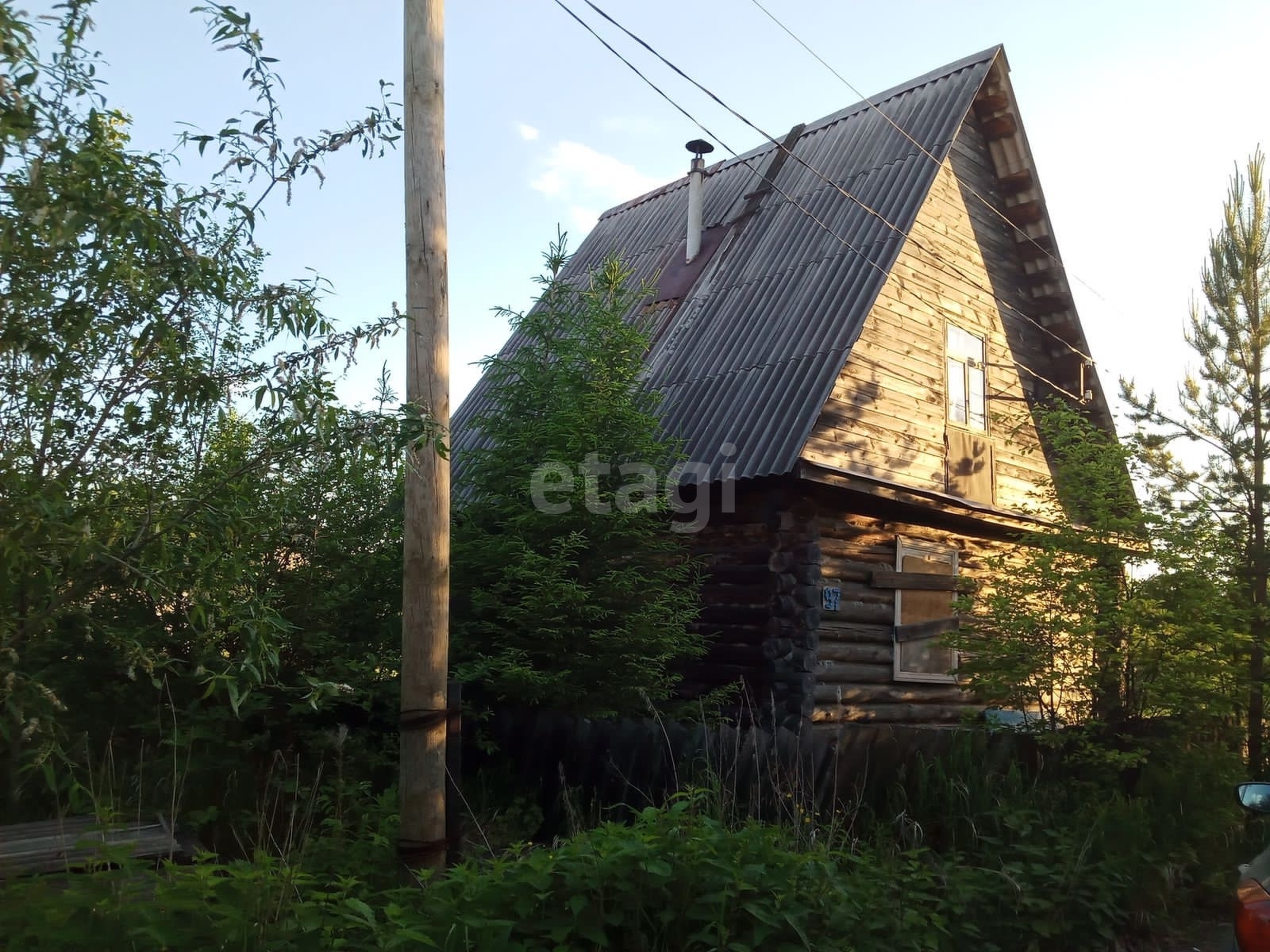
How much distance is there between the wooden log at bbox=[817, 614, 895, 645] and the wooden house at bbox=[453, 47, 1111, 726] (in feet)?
0.07

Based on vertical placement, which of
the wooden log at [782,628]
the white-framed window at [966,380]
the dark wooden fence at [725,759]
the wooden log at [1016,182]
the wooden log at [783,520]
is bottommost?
the dark wooden fence at [725,759]

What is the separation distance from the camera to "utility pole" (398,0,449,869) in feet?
17.0

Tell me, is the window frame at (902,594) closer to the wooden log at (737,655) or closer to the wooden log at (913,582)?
the wooden log at (913,582)

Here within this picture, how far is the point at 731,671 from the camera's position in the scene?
11445 millimetres

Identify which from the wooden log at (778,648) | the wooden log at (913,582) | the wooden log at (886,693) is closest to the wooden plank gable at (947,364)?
the wooden log at (913,582)

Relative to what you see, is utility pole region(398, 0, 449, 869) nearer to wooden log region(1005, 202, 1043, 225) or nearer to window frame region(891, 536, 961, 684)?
window frame region(891, 536, 961, 684)

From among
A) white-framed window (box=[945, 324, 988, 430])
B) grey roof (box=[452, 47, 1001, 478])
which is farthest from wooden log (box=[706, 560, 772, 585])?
white-framed window (box=[945, 324, 988, 430])

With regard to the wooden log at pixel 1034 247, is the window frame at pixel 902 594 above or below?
below

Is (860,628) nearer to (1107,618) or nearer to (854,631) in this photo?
(854,631)

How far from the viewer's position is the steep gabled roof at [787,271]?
452 inches

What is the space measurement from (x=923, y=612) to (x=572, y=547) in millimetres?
6080

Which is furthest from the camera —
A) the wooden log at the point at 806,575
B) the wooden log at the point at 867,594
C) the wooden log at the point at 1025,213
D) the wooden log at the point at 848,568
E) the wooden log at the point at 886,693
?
the wooden log at the point at 1025,213

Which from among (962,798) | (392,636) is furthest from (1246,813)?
(392,636)

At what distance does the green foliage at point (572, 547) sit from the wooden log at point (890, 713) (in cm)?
198
